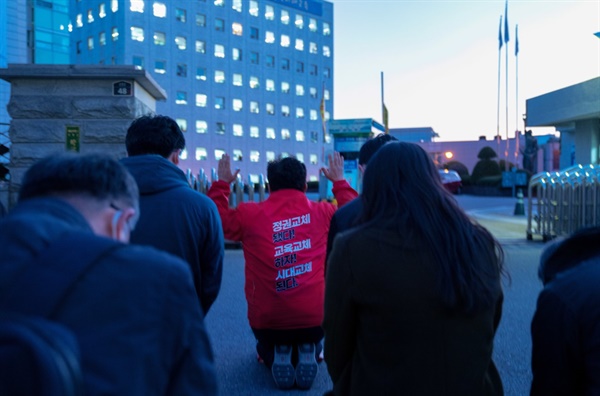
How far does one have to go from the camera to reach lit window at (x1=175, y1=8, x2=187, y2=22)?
62281 millimetres

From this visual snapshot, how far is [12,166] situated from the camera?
7.50 m

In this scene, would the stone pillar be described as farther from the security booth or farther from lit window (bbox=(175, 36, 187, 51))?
lit window (bbox=(175, 36, 187, 51))

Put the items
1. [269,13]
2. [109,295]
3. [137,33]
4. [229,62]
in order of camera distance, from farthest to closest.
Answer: [269,13] → [229,62] → [137,33] → [109,295]

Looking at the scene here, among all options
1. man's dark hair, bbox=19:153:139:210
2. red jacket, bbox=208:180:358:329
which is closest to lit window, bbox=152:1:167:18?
red jacket, bbox=208:180:358:329

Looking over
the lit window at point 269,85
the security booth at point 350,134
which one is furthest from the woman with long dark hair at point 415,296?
the lit window at point 269,85

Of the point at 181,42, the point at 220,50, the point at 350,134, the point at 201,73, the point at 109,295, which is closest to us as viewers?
the point at 109,295

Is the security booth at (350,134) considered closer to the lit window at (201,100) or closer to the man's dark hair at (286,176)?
the man's dark hair at (286,176)

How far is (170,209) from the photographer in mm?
3119

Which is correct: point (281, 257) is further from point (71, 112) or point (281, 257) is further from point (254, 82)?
point (254, 82)

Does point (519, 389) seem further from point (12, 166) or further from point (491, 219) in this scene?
point (491, 219)

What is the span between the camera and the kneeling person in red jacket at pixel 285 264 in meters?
4.64

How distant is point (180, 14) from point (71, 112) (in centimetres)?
5926

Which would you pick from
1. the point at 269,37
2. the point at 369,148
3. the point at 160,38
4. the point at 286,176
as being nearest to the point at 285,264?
the point at 286,176

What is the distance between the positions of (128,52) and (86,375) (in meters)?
60.4
